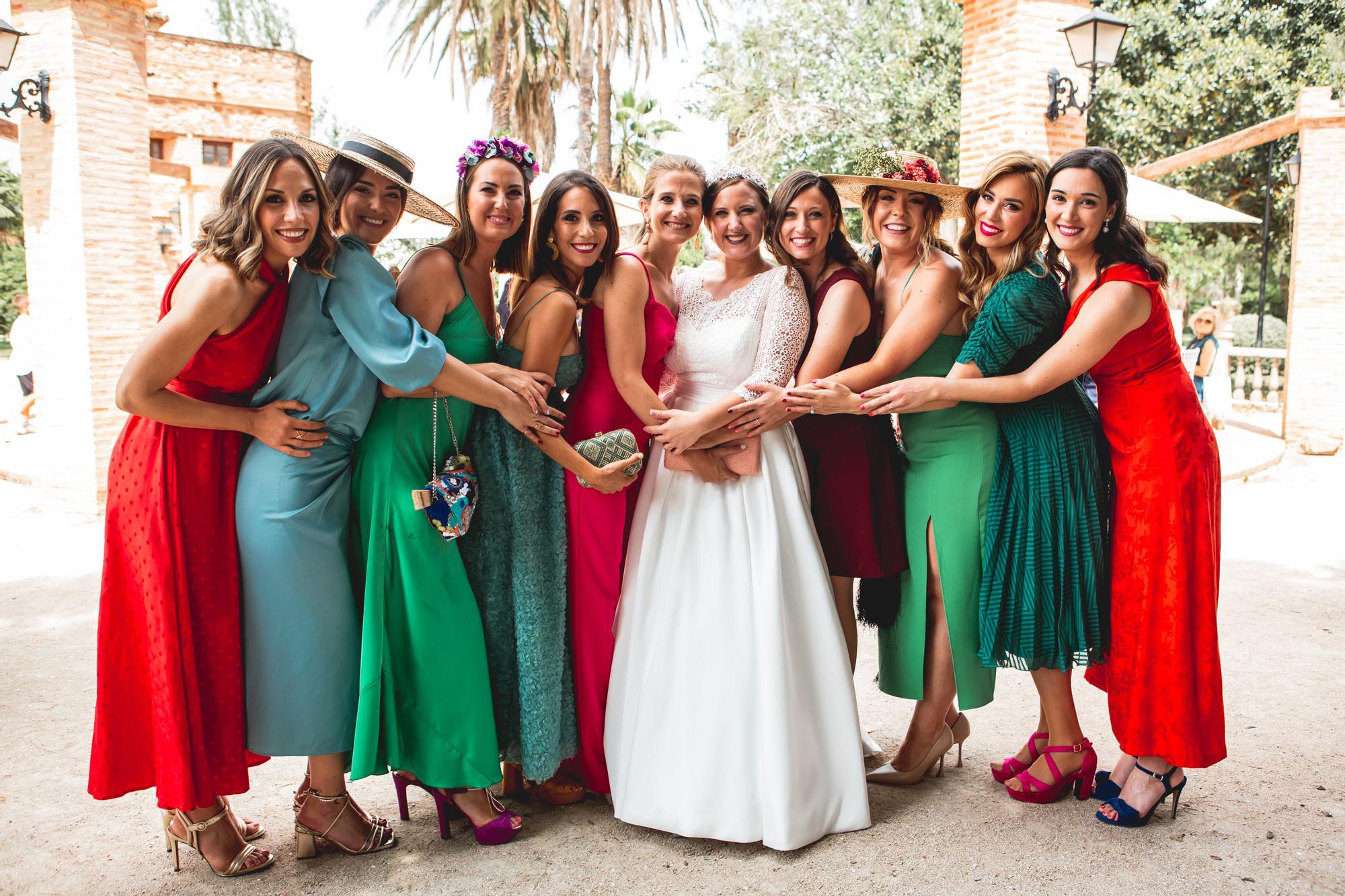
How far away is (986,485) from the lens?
10.7 ft

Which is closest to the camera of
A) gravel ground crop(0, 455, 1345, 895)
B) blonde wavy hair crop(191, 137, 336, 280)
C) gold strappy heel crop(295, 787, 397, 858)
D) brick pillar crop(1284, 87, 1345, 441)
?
blonde wavy hair crop(191, 137, 336, 280)

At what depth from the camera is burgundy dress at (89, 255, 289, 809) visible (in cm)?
267

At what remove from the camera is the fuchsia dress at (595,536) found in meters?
3.28

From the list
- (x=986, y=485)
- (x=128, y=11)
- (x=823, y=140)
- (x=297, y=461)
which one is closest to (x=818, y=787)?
(x=986, y=485)

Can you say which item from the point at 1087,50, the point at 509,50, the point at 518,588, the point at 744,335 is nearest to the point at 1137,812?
the point at 744,335

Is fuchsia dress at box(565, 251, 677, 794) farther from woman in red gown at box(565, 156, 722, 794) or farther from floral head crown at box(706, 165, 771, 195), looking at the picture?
floral head crown at box(706, 165, 771, 195)

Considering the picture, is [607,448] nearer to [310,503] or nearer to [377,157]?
[310,503]

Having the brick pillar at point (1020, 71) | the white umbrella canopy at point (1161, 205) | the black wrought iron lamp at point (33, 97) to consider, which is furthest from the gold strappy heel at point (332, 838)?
the white umbrella canopy at point (1161, 205)

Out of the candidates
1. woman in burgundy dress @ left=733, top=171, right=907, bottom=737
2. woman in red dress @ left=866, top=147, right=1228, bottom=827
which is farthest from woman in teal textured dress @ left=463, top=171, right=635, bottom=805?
woman in red dress @ left=866, top=147, right=1228, bottom=827

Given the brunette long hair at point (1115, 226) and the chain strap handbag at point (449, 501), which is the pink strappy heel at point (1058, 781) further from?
the chain strap handbag at point (449, 501)

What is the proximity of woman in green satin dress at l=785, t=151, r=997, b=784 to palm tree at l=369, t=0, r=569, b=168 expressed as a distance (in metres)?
16.9

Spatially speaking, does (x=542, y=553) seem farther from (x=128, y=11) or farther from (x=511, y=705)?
(x=128, y=11)

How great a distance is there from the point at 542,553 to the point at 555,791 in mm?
907

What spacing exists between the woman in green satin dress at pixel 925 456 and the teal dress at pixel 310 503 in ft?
4.40
